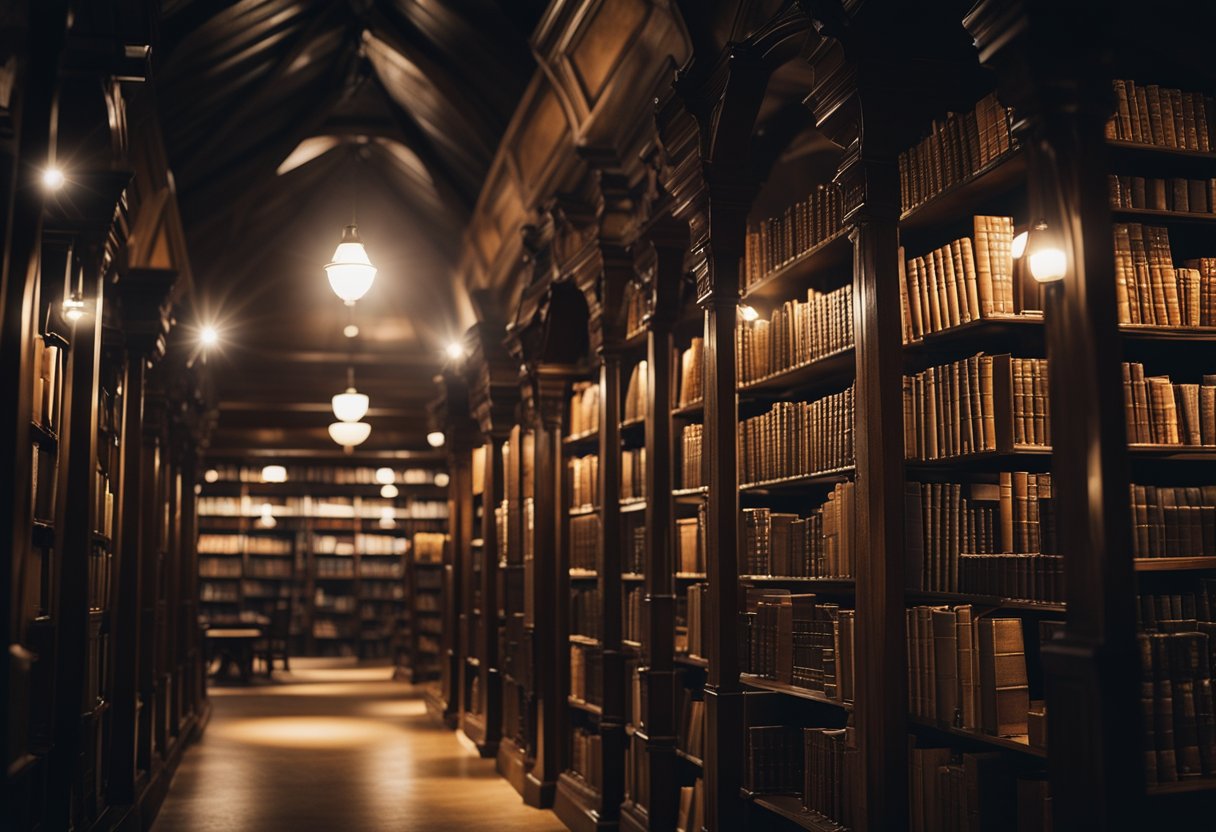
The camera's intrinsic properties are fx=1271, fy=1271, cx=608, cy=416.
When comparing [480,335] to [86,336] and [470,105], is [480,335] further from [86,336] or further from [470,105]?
[86,336]

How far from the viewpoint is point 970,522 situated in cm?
383

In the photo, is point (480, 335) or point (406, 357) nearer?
point (480, 335)

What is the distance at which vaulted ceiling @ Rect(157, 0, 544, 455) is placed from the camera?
8.30 m

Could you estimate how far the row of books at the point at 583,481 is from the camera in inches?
310

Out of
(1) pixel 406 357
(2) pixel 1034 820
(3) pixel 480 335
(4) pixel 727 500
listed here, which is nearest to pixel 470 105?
(3) pixel 480 335

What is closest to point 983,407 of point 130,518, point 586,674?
point 586,674

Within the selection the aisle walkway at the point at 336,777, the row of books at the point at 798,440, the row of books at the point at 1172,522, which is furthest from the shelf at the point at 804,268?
the aisle walkway at the point at 336,777

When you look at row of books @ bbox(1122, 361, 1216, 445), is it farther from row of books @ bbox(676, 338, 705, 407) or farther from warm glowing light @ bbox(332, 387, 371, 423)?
warm glowing light @ bbox(332, 387, 371, 423)

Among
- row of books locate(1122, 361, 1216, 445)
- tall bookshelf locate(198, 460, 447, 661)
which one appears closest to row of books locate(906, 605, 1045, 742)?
row of books locate(1122, 361, 1216, 445)

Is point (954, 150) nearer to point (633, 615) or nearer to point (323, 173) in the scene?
point (633, 615)

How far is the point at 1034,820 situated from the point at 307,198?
12.9m

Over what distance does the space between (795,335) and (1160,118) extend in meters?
1.75

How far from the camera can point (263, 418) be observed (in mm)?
18656

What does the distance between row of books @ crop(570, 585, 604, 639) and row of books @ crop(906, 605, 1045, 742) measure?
11.3ft
